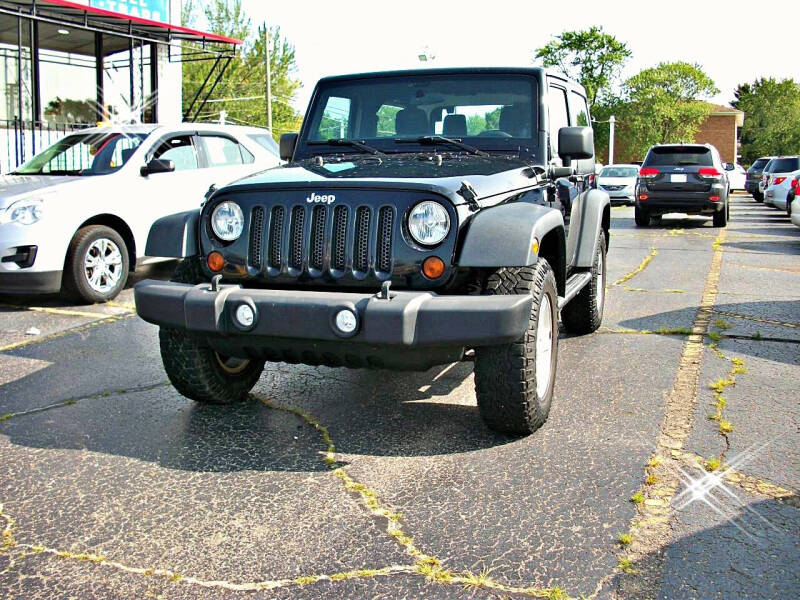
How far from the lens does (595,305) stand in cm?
640

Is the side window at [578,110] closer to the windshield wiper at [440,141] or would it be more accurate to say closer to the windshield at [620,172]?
the windshield wiper at [440,141]

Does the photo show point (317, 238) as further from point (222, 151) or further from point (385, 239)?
point (222, 151)

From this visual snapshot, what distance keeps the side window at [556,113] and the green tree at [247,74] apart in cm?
4276

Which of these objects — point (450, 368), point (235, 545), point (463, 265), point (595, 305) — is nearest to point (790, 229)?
point (595, 305)

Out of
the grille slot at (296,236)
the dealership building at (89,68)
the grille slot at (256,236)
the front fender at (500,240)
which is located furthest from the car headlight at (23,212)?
the dealership building at (89,68)

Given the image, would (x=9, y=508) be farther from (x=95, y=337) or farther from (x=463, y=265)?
(x=95, y=337)

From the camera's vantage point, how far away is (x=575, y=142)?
4789 millimetres

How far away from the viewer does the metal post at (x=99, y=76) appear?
17.9 metres

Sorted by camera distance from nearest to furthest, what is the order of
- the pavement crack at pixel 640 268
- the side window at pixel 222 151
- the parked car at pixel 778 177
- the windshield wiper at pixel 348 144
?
the windshield wiper at pixel 348 144, the side window at pixel 222 151, the pavement crack at pixel 640 268, the parked car at pixel 778 177

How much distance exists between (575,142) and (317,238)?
1814 millimetres

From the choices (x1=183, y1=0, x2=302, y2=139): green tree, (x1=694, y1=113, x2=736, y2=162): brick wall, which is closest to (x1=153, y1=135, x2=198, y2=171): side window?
(x1=183, y1=0, x2=302, y2=139): green tree

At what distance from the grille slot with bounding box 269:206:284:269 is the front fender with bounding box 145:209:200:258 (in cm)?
47

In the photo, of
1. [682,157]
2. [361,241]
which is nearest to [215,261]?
[361,241]

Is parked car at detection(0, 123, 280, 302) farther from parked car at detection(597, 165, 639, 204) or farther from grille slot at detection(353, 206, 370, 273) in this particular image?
parked car at detection(597, 165, 639, 204)
